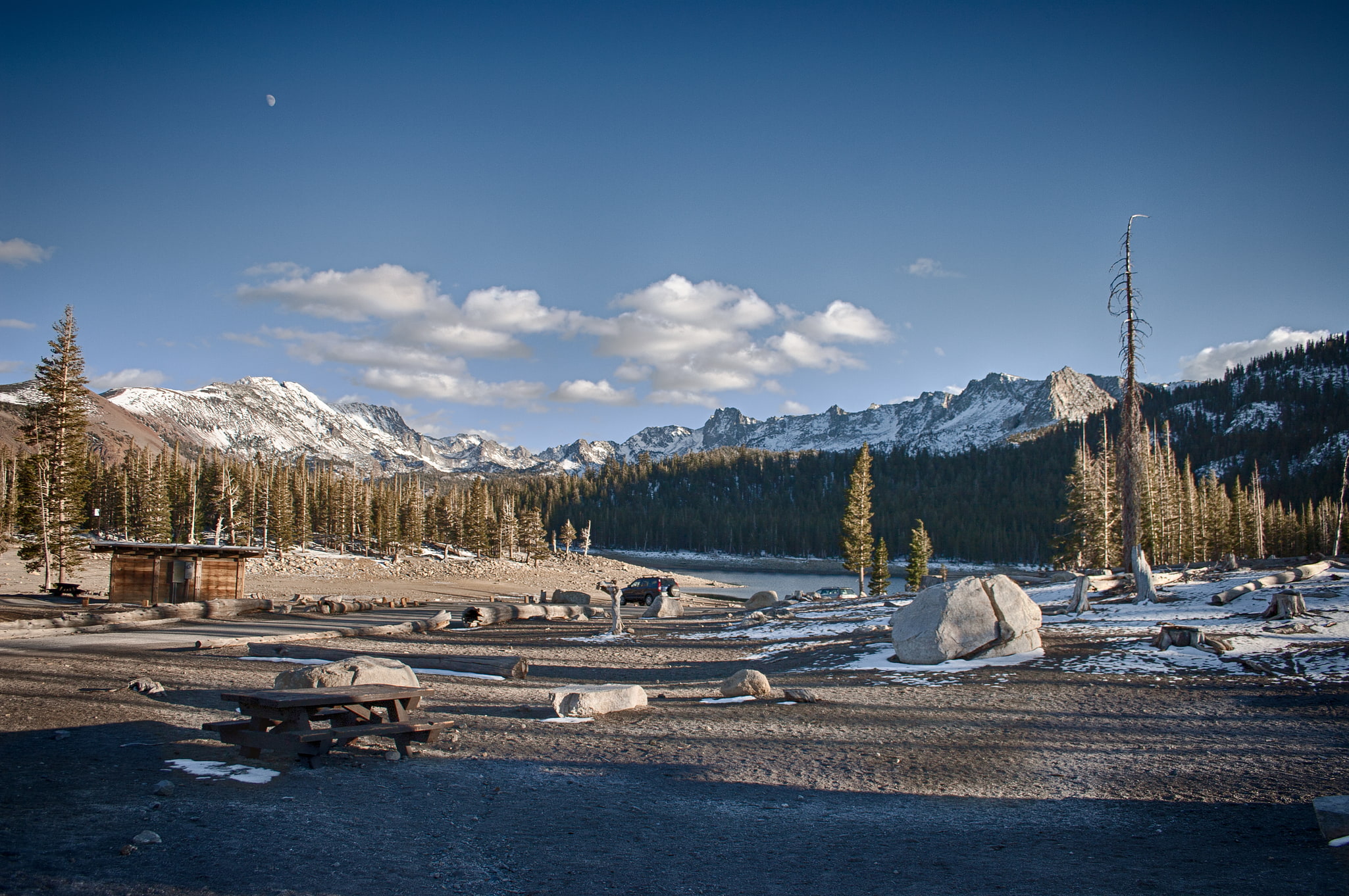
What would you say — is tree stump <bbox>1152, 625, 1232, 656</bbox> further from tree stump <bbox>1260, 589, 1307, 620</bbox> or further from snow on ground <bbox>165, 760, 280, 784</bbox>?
snow on ground <bbox>165, 760, 280, 784</bbox>

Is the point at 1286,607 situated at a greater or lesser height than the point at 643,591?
greater

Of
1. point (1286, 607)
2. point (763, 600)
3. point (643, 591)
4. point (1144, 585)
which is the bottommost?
point (763, 600)

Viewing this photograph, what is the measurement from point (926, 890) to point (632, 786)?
389 cm

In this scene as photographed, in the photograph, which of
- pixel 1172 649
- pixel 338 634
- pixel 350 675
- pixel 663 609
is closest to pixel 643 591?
pixel 663 609

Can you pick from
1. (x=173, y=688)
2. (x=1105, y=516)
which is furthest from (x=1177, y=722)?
(x=1105, y=516)

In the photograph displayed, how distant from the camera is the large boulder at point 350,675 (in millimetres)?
11664

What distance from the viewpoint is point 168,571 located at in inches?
1303

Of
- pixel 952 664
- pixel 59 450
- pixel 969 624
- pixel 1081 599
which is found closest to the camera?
pixel 952 664

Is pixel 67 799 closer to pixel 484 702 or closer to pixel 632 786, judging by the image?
pixel 632 786

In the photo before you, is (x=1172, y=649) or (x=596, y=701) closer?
(x=596, y=701)

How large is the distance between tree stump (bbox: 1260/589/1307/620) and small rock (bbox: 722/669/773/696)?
475 inches

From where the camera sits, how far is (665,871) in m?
6.02

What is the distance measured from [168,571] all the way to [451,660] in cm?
2319

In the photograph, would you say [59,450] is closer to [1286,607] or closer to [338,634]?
[338,634]
